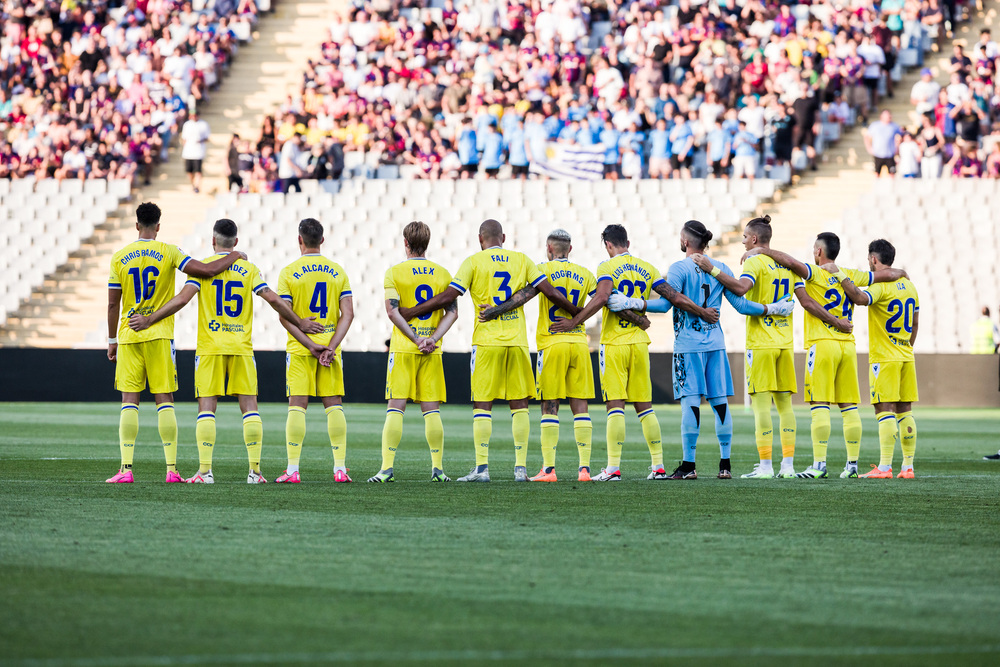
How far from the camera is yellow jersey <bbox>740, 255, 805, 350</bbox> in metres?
11.8

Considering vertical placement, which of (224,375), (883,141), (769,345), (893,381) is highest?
(883,141)

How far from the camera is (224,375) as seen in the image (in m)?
10.9

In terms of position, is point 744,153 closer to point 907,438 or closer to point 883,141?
point 883,141

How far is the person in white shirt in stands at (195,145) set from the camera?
31.0 m

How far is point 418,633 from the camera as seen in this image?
513cm

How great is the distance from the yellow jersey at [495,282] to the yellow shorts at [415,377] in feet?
1.48

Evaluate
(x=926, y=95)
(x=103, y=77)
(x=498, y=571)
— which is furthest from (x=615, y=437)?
(x=103, y=77)

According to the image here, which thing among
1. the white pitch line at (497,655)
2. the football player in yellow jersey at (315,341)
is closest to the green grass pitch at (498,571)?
the white pitch line at (497,655)

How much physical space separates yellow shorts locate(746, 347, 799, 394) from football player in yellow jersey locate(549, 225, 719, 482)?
562 millimetres

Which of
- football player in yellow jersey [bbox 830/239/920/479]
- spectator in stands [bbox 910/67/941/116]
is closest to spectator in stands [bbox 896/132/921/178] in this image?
spectator in stands [bbox 910/67/941/116]

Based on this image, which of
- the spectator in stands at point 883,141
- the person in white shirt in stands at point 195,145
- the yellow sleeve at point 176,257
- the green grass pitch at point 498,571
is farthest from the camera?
the person in white shirt in stands at point 195,145

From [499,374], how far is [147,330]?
291 centimetres

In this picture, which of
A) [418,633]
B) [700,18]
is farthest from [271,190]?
[418,633]

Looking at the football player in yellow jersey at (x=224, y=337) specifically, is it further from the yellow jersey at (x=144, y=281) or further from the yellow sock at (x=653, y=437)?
the yellow sock at (x=653, y=437)
